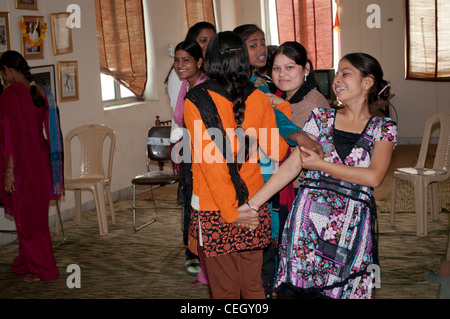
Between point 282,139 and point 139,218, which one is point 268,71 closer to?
point 282,139

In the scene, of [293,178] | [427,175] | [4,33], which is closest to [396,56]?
[427,175]

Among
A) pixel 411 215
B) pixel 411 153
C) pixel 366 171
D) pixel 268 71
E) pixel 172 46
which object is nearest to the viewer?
pixel 366 171

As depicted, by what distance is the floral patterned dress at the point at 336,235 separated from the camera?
2148 millimetres

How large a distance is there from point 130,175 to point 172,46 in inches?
74.1

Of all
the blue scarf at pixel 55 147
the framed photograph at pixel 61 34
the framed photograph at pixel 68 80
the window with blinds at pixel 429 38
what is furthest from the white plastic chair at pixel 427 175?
the window with blinds at pixel 429 38

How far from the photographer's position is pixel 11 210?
4.07 m

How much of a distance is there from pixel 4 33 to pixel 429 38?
6.52 meters

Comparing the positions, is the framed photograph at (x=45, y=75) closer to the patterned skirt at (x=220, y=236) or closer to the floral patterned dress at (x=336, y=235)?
the patterned skirt at (x=220, y=236)

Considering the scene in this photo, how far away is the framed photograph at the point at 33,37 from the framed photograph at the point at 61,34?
6.2 inches

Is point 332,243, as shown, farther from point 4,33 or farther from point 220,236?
point 4,33

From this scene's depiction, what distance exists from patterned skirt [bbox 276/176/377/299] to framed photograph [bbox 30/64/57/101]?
3.73 metres

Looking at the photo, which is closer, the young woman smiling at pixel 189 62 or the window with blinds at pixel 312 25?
the young woman smiling at pixel 189 62

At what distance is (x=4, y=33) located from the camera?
15.9ft
